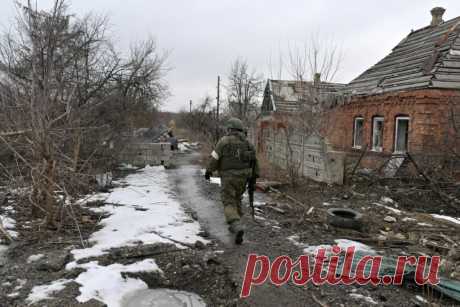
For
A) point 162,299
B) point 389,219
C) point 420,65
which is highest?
point 420,65

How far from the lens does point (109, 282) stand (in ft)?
12.5

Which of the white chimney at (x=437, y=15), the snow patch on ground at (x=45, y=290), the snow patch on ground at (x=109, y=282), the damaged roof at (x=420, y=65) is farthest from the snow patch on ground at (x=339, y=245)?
the white chimney at (x=437, y=15)

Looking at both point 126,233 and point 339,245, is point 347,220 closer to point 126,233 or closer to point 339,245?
point 339,245

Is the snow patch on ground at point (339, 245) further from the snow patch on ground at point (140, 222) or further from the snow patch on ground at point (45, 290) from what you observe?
the snow patch on ground at point (45, 290)

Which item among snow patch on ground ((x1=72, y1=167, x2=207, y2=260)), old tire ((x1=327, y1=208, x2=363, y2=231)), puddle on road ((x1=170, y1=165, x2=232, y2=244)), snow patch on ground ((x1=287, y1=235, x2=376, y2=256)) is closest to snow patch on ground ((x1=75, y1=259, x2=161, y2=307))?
snow patch on ground ((x1=72, y1=167, x2=207, y2=260))

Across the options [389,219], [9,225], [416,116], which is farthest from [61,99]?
[416,116]

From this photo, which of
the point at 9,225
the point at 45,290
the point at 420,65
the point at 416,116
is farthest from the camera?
the point at 420,65

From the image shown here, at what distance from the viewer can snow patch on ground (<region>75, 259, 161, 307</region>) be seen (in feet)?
11.5

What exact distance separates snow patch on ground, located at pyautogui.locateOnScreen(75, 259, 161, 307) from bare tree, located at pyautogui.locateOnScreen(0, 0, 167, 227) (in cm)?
181

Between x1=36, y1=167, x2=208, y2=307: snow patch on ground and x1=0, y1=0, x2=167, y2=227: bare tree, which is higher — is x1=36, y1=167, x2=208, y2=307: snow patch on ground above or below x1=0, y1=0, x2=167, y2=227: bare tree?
below

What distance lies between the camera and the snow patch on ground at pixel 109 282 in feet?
11.5

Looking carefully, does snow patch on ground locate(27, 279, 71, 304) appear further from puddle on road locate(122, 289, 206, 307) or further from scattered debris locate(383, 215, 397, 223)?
scattered debris locate(383, 215, 397, 223)

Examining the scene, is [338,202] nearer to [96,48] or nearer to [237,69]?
[96,48]

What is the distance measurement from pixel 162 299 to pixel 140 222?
266cm
